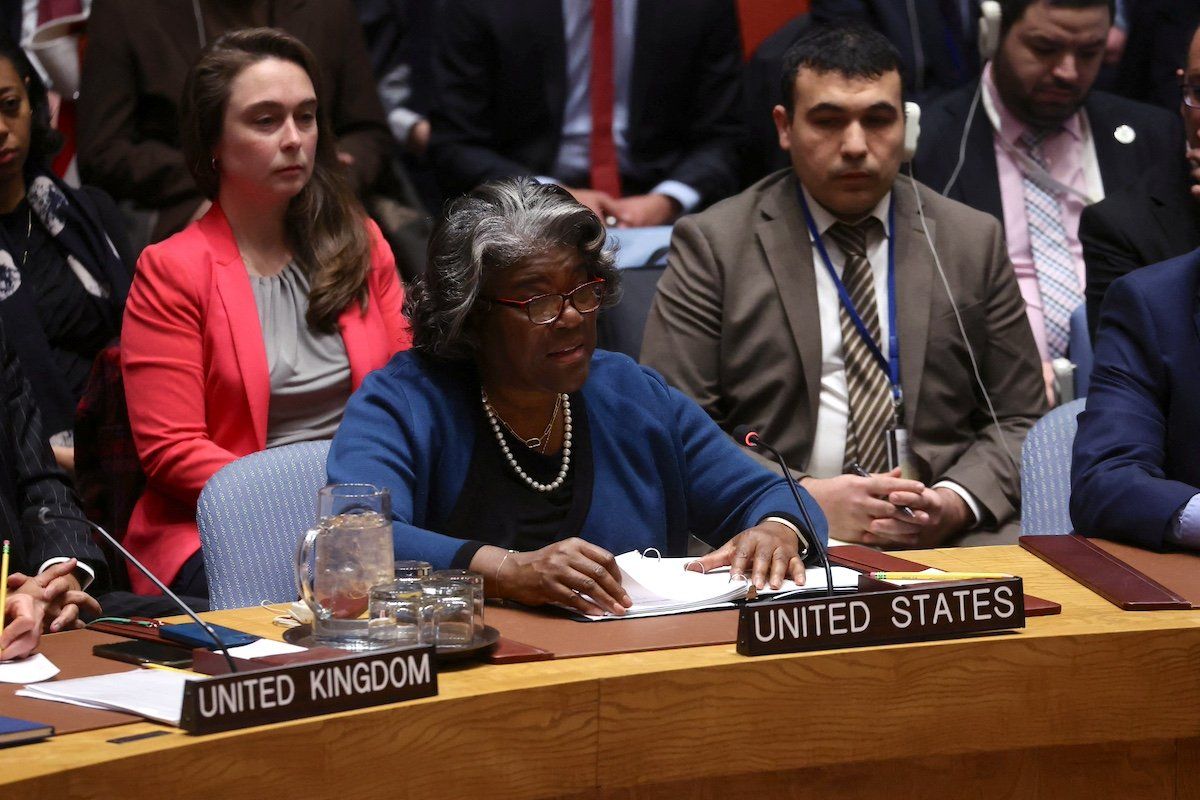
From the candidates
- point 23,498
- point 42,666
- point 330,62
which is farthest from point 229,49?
point 42,666

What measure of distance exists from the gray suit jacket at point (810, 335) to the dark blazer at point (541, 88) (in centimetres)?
101

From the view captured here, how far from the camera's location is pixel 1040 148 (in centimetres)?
450

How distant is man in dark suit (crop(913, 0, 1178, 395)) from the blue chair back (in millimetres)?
392

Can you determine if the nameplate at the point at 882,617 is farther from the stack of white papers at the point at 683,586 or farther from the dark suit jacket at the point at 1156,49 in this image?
the dark suit jacket at the point at 1156,49

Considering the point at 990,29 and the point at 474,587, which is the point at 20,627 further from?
the point at 990,29

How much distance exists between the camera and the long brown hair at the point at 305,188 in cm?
352

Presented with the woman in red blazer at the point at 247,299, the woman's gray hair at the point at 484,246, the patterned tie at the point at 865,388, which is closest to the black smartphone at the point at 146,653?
the woman's gray hair at the point at 484,246

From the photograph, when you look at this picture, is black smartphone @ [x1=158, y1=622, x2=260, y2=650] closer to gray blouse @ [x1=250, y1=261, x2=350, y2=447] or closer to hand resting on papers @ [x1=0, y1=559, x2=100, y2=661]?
hand resting on papers @ [x1=0, y1=559, x2=100, y2=661]

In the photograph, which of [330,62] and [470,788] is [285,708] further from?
[330,62]

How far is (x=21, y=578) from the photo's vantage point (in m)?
2.27

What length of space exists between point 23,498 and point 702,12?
266 cm

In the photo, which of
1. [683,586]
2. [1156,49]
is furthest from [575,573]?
[1156,49]

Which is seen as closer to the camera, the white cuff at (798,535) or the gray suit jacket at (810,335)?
the white cuff at (798,535)

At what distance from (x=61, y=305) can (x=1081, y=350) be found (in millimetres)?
2371
